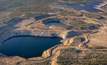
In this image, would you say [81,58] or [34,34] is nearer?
[81,58]

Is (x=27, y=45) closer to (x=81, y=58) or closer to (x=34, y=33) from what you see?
(x=34, y=33)

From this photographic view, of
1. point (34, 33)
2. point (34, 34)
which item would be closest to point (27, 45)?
point (34, 34)

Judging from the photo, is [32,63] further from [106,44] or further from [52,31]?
[106,44]

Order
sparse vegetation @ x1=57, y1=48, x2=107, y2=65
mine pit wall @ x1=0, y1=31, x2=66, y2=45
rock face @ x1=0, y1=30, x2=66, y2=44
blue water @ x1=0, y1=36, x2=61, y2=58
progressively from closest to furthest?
sparse vegetation @ x1=57, y1=48, x2=107, y2=65, blue water @ x1=0, y1=36, x2=61, y2=58, mine pit wall @ x1=0, y1=31, x2=66, y2=45, rock face @ x1=0, y1=30, x2=66, y2=44

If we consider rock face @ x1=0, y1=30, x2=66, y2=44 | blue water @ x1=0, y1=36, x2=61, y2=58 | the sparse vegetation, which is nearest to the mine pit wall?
rock face @ x1=0, y1=30, x2=66, y2=44

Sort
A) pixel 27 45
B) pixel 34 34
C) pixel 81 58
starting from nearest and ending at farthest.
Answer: pixel 81 58, pixel 27 45, pixel 34 34

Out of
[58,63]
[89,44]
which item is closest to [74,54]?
[58,63]

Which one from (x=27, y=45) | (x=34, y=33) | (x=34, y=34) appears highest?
(x=34, y=33)

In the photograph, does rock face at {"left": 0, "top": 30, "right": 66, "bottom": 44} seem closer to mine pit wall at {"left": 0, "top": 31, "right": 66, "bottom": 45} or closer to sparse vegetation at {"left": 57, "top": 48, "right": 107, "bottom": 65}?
mine pit wall at {"left": 0, "top": 31, "right": 66, "bottom": 45}

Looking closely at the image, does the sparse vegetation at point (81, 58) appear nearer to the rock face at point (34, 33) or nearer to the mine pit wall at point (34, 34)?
the mine pit wall at point (34, 34)
